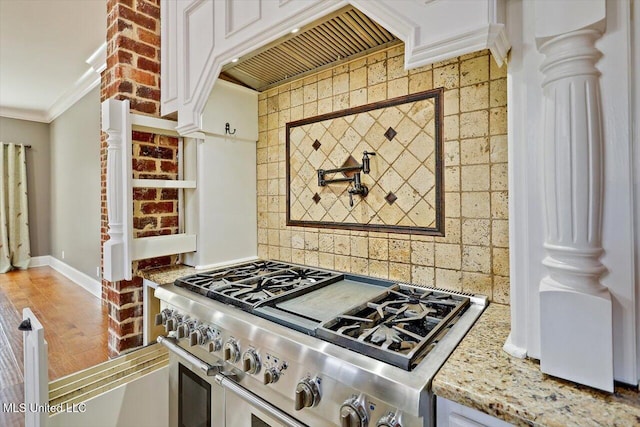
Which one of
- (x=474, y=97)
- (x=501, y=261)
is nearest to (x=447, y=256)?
(x=501, y=261)

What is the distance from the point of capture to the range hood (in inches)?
49.4

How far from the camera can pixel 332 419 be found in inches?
32.6

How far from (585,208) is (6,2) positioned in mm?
3880

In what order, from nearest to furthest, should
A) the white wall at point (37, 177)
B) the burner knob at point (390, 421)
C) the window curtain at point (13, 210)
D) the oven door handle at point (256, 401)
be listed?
1. the burner knob at point (390, 421)
2. the oven door handle at point (256, 401)
3. the window curtain at point (13, 210)
4. the white wall at point (37, 177)

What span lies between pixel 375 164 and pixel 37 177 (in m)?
6.98

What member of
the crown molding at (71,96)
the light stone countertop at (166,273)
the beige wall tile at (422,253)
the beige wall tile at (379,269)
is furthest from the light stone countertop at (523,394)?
the crown molding at (71,96)

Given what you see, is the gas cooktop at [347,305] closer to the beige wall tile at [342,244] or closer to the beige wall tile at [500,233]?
the beige wall tile at [342,244]

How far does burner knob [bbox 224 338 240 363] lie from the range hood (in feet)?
3.96

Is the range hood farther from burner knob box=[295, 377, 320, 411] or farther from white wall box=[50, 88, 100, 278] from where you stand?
white wall box=[50, 88, 100, 278]

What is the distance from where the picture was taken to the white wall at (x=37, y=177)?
5.65 metres

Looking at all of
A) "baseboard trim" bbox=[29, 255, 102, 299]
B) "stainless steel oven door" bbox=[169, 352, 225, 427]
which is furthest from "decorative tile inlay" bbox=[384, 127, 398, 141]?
"baseboard trim" bbox=[29, 255, 102, 299]

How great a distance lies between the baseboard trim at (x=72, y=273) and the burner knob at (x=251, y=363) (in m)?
3.78

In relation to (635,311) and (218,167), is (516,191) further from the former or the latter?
(218,167)

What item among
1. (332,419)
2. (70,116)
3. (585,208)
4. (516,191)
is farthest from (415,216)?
(70,116)
